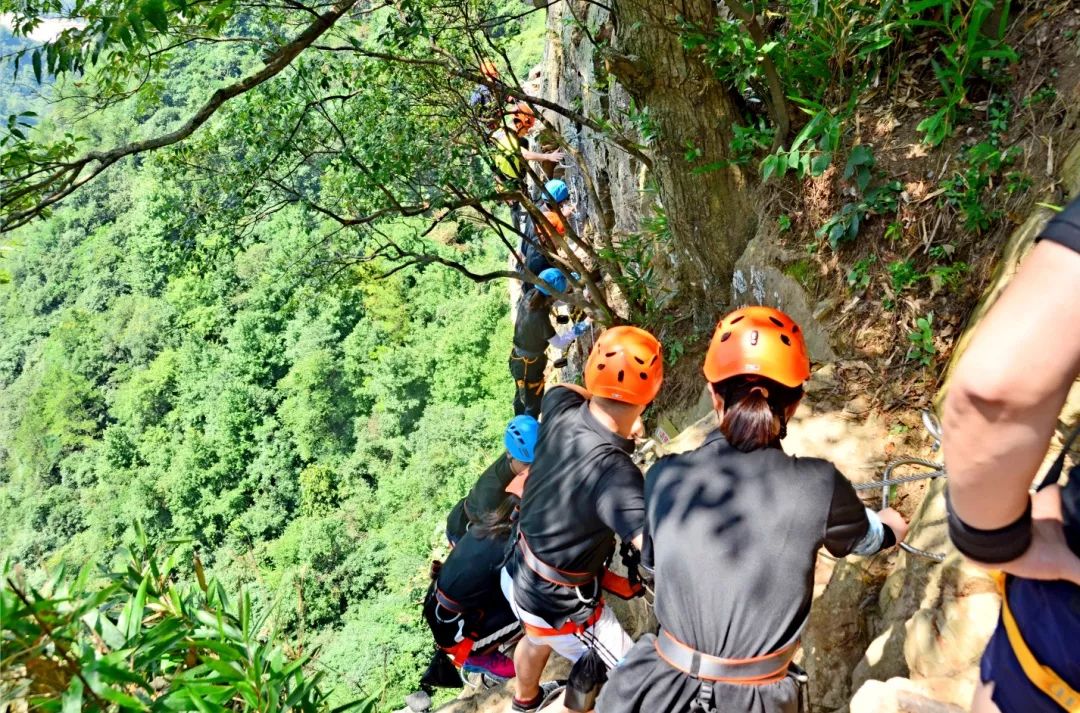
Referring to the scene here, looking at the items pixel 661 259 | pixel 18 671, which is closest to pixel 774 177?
pixel 661 259

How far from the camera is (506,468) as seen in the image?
520 centimetres

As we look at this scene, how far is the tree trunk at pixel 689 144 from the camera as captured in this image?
168 inches

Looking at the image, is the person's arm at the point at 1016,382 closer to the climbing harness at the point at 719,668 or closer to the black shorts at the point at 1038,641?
the black shorts at the point at 1038,641

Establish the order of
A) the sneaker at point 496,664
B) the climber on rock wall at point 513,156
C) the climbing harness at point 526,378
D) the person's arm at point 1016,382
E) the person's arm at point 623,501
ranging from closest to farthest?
1. the person's arm at point 1016,382
2. the person's arm at point 623,501
3. the sneaker at point 496,664
4. the climber on rock wall at point 513,156
5. the climbing harness at point 526,378

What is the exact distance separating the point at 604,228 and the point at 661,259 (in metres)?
1.89

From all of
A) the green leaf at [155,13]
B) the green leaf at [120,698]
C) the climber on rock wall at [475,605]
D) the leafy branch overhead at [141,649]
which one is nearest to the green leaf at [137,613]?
the leafy branch overhead at [141,649]

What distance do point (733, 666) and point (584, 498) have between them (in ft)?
3.24

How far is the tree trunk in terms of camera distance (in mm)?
4258

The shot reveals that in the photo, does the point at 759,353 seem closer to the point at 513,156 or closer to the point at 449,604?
the point at 449,604

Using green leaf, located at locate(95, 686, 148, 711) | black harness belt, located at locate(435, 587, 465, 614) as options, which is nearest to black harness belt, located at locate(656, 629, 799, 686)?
green leaf, located at locate(95, 686, 148, 711)

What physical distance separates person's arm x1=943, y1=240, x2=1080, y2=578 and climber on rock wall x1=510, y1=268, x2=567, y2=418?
271 inches

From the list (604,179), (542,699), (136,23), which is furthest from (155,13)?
(604,179)

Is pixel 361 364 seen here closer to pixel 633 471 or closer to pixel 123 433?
pixel 123 433

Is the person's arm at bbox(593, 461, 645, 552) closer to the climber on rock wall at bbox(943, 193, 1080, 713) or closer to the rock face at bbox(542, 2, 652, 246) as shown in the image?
the climber on rock wall at bbox(943, 193, 1080, 713)
